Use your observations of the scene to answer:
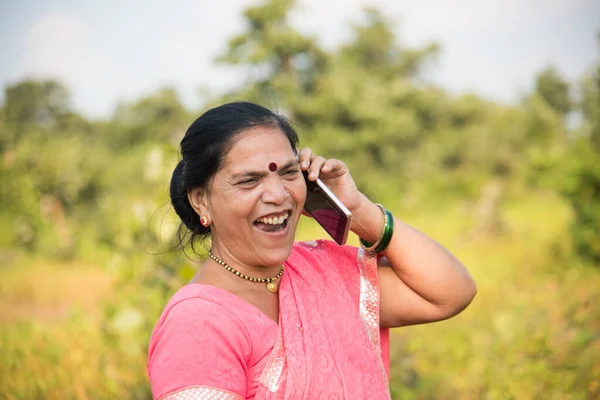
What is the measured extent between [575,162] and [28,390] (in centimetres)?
654

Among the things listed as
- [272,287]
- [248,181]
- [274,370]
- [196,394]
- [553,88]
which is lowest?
[196,394]

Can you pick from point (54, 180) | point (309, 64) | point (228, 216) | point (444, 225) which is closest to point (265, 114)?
point (228, 216)

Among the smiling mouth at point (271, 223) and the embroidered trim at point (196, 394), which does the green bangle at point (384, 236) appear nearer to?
the smiling mouth at point (271, 223)

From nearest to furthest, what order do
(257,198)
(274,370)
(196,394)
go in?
1. (196,394)
2. (274,370)
3. (257,198)

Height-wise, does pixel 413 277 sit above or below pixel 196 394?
above

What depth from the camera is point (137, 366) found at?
388cm

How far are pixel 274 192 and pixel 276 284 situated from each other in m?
0.35

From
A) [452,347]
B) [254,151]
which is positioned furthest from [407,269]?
[452,347]

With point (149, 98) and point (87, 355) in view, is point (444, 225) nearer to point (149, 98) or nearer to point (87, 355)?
point (87, 355)

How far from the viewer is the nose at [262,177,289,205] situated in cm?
178

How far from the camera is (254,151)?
1.80 m

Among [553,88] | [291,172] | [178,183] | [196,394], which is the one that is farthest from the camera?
[553,88]

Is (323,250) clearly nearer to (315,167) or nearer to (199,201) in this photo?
(315,167)

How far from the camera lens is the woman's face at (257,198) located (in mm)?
1784
